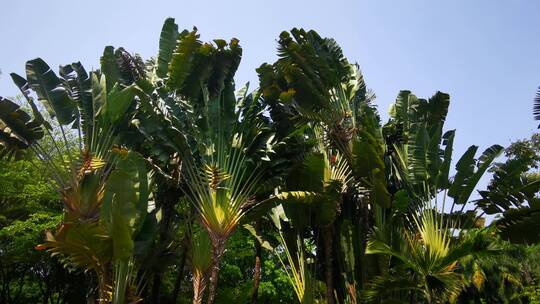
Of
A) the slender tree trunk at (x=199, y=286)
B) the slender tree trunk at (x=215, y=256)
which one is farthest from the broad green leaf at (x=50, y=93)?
the slender tree trunk at (x=199, y=286)

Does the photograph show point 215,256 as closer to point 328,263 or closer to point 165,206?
point 328,263

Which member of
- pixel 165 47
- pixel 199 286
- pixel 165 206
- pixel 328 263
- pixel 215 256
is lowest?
pixel 199 286

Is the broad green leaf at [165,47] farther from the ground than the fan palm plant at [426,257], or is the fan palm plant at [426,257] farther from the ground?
the broad green leaf at [165,47]

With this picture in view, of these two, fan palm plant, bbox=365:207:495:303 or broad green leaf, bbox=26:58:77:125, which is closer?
fan palm plant, bbox=365:207:495:303

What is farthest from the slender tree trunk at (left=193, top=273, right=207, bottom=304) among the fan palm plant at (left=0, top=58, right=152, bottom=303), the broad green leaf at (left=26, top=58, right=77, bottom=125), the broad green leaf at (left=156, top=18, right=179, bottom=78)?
the broad green leaf at (left=156, top=18, right=179, bottom=78)

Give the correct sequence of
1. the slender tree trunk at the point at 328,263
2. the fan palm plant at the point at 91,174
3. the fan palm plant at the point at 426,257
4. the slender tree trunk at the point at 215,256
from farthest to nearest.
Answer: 1. the slender tree trunk at the point at 328,263
2. the fan palm plant at the point at 426,257
3. the slender tree trunk at the point at 215,256
4. the fan palm plant at the point at 91,174

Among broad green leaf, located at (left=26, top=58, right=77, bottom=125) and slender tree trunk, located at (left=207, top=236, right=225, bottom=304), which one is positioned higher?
broad green leaf, located at (left=26, top=58, right=77, bottom=125)

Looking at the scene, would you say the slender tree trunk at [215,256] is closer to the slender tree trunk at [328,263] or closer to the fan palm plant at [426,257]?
the fan palm plant at [426,257]

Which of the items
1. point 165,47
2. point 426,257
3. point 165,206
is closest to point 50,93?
point 165,47

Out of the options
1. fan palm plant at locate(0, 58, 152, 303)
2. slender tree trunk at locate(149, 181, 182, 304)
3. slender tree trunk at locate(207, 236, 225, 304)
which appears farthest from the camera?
slender tree trunk at locate(149, 181, 182, 304)

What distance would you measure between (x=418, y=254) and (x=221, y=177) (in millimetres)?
3920

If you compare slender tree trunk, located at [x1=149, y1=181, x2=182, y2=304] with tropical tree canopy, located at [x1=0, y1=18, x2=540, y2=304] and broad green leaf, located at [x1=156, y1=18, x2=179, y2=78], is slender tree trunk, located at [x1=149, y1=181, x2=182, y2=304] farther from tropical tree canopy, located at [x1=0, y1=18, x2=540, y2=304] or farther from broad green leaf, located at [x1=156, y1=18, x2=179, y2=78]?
broad green leaf, located at [x1=156, y1=18, x2=179, y2=78]

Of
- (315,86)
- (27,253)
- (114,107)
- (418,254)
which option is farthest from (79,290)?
(418,254)

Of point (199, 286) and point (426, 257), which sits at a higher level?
point (426, 257)
